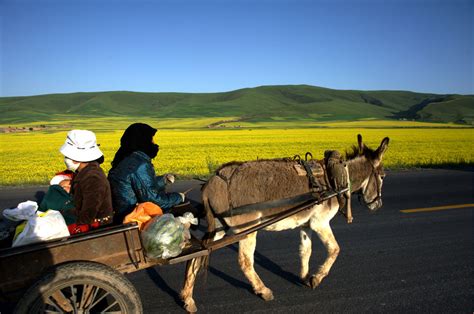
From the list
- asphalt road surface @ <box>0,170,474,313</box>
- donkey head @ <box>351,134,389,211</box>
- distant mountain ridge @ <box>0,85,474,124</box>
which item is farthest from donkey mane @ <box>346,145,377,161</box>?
distant mountain ridge @ <box>0,85,474,124</box>

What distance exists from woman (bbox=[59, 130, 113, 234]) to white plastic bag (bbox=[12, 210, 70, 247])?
26 centimetres

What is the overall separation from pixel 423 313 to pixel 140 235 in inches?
121

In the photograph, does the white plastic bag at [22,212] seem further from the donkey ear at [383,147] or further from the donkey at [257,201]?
the donkey ear at [383,147]

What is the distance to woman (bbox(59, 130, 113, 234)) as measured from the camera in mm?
3416

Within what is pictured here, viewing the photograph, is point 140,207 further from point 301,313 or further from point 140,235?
point 301,313

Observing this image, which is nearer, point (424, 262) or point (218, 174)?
point (218, 174)

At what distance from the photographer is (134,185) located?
3881 millimetres

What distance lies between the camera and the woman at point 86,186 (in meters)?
3.42

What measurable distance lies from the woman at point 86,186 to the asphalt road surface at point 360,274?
4.38 ft

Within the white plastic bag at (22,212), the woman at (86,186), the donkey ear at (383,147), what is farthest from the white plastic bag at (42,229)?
the donkey ear at (383,147)

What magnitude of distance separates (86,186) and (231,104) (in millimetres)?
159106

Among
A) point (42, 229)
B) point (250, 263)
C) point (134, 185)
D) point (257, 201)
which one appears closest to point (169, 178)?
point (134, 185)

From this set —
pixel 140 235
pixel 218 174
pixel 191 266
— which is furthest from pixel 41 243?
pixel 218 174

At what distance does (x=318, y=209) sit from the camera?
4559 millimetres
